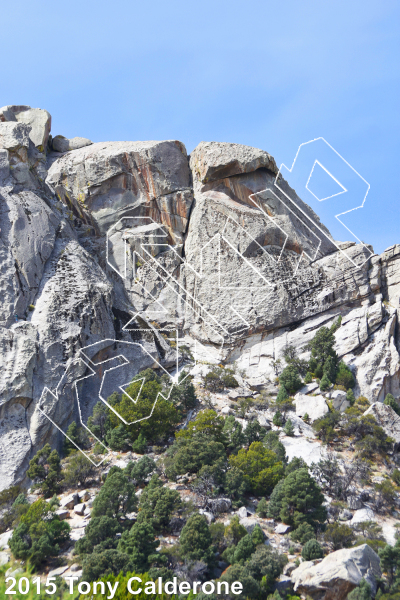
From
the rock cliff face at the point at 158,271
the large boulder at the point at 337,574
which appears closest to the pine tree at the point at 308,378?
the rock cliff face at the point at 158,271

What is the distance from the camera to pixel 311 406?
138 ft

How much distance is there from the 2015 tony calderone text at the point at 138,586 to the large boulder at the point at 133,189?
39061mm

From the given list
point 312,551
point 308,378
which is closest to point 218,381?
point 308,378

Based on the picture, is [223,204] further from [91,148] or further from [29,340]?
[29,340]

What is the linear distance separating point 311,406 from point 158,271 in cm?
2234

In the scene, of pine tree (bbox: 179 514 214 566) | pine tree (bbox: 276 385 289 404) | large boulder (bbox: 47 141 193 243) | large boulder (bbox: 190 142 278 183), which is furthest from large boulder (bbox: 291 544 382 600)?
large boulder (bbox: 190 142 278 183)

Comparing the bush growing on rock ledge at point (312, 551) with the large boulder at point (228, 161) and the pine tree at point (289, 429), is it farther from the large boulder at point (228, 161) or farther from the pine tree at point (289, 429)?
the large boulder at point (228, 161)

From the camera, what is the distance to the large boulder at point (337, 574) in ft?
71.8

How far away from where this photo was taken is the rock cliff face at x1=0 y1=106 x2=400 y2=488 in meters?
40.5

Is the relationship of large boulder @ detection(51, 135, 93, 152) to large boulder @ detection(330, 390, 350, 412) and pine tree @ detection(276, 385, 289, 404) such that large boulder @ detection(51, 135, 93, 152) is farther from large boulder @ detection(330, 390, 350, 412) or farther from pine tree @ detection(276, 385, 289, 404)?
large boulder @ detection(330, 390, 350, 412)

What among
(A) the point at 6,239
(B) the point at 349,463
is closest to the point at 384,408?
(B) the point at 349,463

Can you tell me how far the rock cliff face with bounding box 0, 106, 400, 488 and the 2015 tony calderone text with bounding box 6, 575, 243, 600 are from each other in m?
14.1

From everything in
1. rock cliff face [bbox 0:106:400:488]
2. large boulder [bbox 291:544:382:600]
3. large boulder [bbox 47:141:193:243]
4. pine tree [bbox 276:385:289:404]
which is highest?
large boulder [bbox 47:141:193:243]

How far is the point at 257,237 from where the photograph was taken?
52.4 metres
